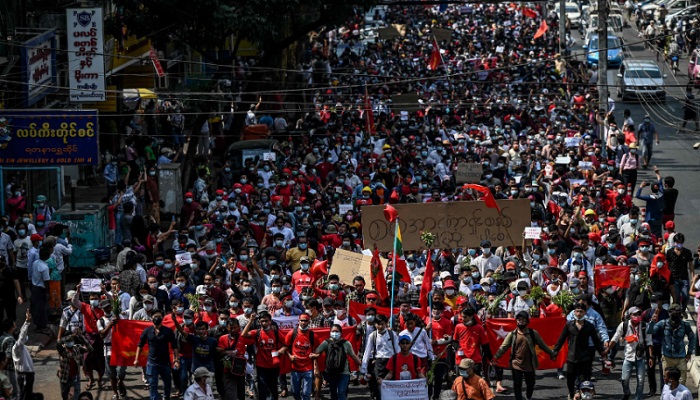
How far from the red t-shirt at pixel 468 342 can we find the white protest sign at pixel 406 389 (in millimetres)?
855

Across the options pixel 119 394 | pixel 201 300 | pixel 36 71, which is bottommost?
pixel 119 394

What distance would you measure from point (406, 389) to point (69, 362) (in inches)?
154

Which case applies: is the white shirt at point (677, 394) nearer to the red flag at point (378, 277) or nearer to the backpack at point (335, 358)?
the backpack at point (335, 358)

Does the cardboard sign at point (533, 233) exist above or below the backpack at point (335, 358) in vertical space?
above

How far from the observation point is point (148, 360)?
18.1m

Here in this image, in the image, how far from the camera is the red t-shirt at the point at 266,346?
59.2ft

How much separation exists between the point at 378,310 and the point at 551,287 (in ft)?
7.88

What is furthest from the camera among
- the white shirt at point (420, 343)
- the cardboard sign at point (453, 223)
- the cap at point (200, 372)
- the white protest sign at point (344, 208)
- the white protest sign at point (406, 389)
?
the white protest sign at point (344, 208)

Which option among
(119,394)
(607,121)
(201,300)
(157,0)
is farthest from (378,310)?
(607,121)

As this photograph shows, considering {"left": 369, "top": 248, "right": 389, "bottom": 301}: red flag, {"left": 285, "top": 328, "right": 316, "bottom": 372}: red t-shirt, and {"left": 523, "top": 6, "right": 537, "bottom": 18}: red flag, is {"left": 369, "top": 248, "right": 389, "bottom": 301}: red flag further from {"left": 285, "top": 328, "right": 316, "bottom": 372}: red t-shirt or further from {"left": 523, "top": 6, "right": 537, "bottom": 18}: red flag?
{"left": 523, "top": 6, "right": 537, "bottom": 18}: red flag

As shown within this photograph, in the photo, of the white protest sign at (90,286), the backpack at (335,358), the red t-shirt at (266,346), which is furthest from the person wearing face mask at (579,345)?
the white protest sign at (90,286)

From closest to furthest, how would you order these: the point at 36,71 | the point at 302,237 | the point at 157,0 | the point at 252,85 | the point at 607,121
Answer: the point at 302,237 < the point at 36,71 < the point at 157,0 < the point at 607,121 < the point at 252,85

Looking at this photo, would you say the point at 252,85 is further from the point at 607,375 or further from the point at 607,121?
the point at 607,375

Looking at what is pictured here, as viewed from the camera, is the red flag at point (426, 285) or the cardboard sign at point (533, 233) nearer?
the red flag at point (426, 285)
